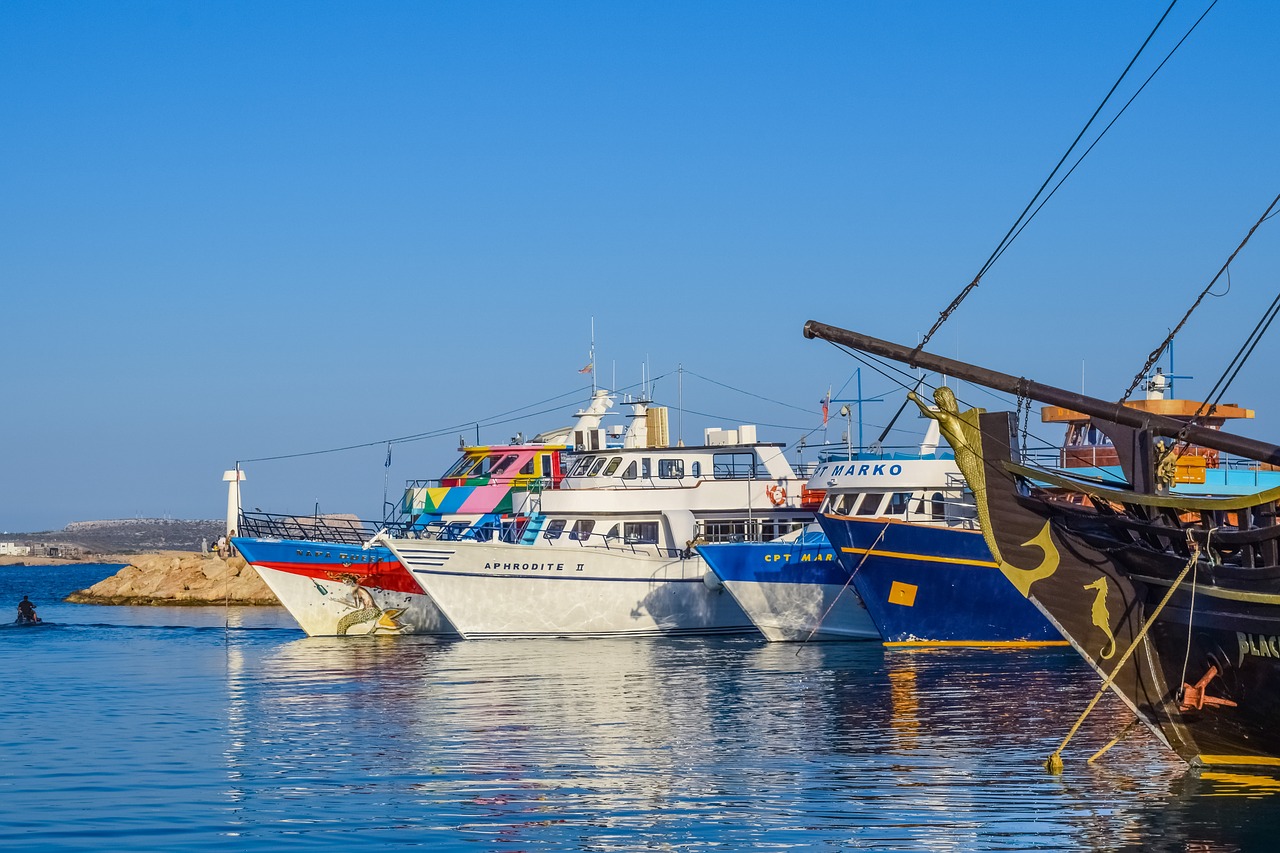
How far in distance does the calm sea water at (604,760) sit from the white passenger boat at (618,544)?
14.6 ft

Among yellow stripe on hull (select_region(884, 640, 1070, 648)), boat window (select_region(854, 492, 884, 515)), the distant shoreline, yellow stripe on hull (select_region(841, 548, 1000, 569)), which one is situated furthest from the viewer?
the distant shoreline

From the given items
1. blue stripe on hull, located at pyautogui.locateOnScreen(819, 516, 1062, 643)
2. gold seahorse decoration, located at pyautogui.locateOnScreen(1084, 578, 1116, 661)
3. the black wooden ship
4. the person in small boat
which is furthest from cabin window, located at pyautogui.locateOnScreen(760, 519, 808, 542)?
the person in small boat

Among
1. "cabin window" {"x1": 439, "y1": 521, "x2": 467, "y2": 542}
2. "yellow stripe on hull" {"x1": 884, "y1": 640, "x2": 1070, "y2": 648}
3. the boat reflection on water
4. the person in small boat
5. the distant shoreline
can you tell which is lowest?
the boat reflection on water

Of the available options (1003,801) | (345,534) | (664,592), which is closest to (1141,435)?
(1003,801)

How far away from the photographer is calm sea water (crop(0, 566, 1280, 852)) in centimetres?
1320

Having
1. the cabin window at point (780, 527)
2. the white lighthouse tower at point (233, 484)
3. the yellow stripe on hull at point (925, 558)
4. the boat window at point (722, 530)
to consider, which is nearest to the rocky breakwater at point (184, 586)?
the white lighthouse tower at point (233, 484)

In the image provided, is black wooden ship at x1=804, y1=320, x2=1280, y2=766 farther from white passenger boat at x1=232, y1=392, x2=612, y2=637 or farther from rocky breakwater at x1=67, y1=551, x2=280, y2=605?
rocky breakwater at x1=67, y1=551, x2=280, y2=605

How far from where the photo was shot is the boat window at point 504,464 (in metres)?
40.9

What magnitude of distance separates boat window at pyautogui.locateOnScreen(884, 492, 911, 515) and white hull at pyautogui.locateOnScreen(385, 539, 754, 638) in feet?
19.0

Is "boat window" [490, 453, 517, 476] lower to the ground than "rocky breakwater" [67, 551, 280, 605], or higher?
higher

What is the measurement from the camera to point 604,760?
17.1 metres

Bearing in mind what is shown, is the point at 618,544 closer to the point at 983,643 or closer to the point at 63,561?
the point at 983,643

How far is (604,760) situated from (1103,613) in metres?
5.80

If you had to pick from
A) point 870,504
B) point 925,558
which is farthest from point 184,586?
point 925,558
